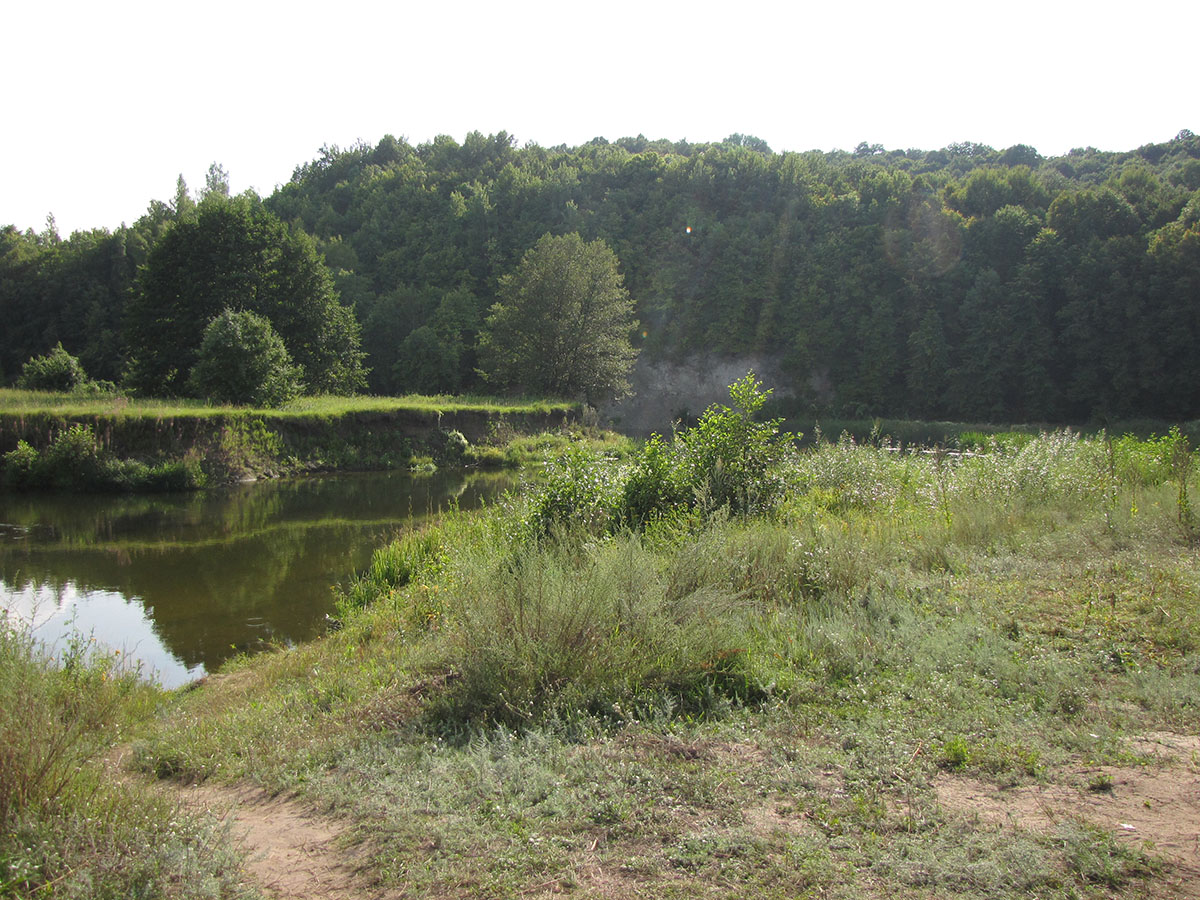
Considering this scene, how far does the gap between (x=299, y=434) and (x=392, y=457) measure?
3.58 metres

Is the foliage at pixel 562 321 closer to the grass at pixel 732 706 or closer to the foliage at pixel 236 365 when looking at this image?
→ the foliage at pixel 236 365

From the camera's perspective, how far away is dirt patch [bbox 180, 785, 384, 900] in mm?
3293

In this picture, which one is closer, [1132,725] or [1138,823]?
[1138,823]

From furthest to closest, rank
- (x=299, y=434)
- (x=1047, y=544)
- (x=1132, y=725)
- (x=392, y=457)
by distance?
(x=392, y=457), (x=299, y=434), (x=1047, y=544), (x=1132, y=725)

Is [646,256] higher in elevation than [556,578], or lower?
higher

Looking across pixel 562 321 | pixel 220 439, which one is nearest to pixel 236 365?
pixel 220 439

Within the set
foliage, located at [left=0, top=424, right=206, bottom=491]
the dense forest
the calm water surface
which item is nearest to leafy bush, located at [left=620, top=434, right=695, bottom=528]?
the calm water surface

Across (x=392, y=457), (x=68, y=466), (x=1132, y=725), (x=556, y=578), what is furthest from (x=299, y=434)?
(x=1132, y=725)

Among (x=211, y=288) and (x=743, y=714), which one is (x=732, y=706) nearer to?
(x=743, y=714)

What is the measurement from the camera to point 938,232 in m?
55.8

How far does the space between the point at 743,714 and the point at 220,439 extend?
2314 centimetres

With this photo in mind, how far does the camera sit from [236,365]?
28.0m

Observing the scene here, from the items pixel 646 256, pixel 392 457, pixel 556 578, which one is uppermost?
pixel 646 256

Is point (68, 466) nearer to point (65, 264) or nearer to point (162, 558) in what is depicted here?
point (162, 558)
